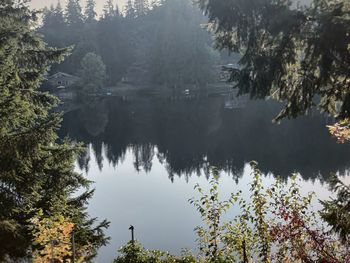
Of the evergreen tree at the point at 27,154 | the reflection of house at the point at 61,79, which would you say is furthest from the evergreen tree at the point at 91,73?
the evergreen tree at the point at 27,154

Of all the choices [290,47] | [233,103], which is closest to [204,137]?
[233,103]

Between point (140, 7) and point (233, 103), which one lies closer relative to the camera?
point (233, 103)

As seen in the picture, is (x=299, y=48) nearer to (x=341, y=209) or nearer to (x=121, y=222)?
(x=341, y=209)

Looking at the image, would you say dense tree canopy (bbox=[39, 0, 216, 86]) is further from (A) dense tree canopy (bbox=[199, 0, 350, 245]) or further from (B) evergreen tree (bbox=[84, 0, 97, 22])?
(A) dense tree canopy (bbox=[199, 0, 350, 245])

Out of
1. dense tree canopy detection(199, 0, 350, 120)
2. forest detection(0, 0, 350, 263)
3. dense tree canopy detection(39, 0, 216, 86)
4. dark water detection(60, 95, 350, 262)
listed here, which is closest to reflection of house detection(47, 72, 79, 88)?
dense tree canopy detection(39, 0, 216, 86)

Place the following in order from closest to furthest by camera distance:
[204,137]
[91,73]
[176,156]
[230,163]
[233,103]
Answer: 1. [230,163]
2. [176,156]
3. [204,137]
4. [233,103]
5. [91,73]

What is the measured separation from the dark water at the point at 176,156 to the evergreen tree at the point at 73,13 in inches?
2336

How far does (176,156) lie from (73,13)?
95.4 m

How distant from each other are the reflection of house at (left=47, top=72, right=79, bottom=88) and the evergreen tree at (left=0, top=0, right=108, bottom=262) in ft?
274

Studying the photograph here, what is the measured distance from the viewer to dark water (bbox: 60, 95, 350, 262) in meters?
25.3

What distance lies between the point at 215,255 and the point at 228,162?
94.9 feet

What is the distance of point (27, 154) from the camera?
37.2ft

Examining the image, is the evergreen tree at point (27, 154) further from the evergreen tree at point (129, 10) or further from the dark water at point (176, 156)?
the evergreen tree at point (129, 10)

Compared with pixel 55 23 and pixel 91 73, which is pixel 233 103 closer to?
pixel 91 73
